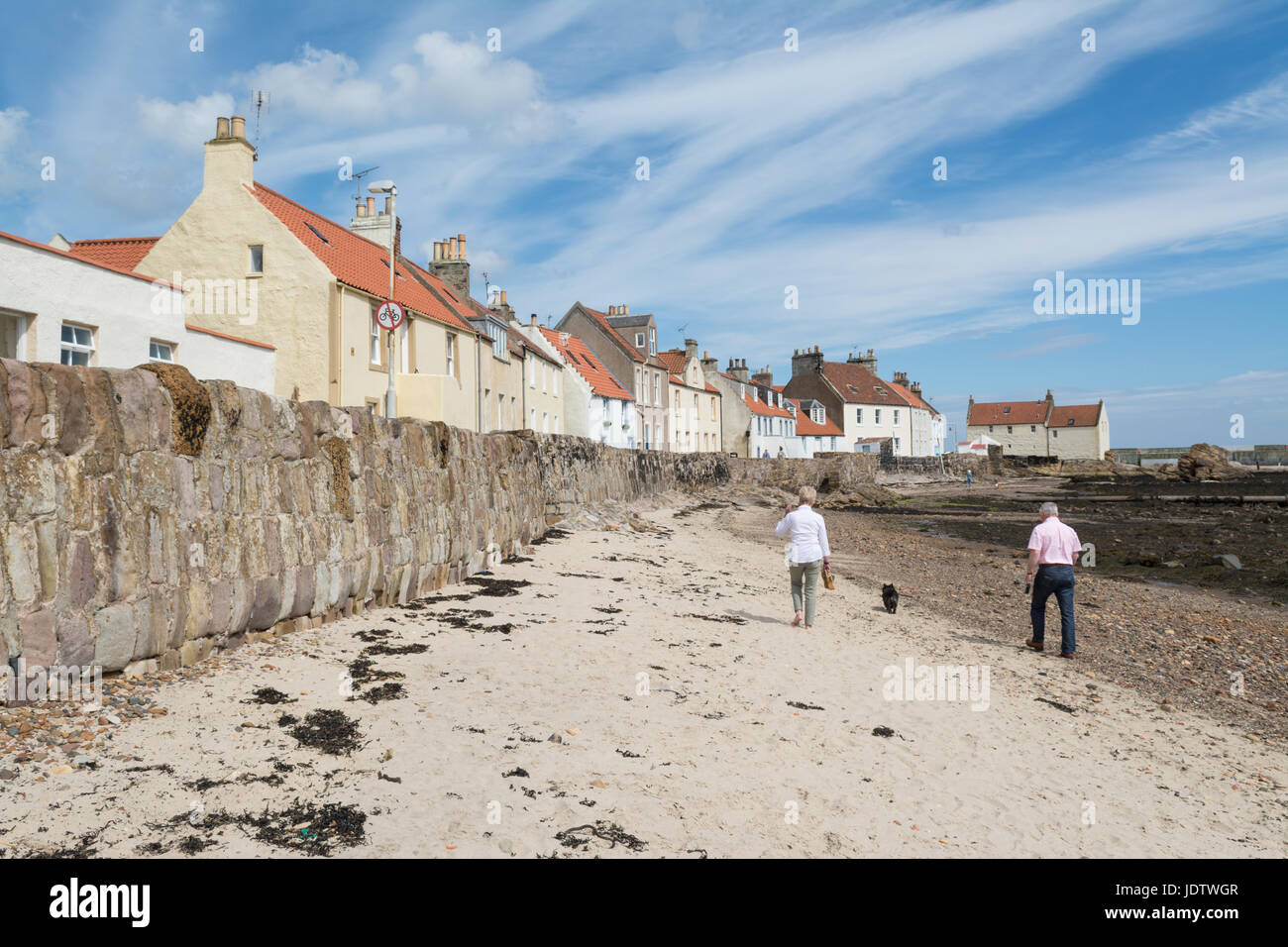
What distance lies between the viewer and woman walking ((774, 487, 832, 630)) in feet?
37.0

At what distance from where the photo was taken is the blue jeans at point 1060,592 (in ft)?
36.0

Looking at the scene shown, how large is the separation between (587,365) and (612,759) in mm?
44034

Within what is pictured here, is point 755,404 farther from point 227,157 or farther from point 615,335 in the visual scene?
point 227,157

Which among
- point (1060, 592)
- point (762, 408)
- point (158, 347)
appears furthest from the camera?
point (762, 408)

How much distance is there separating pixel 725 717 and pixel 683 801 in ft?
6.47

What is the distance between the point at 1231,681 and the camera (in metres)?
10.5

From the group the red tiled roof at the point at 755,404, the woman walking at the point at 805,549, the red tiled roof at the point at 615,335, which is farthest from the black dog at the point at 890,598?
the red tiled roof at the point at 755,404

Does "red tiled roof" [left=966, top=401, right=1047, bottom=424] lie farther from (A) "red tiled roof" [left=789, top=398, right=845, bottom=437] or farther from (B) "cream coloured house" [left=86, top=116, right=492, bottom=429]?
(B) "cream coloured house" [left=86, top=116, right=492, bottom=429]

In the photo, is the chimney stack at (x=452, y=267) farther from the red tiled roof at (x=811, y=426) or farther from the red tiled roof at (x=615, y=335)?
the red tiled roof at (x=811, y=426)

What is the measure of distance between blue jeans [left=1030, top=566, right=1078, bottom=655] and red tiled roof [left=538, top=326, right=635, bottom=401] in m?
35.7

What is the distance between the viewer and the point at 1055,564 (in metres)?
11.0

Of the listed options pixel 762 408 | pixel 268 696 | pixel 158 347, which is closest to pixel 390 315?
pixel 158 347

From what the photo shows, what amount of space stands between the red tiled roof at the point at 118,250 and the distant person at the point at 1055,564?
2612 centimetres

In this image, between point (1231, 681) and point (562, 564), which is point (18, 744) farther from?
point (1231, 681)
